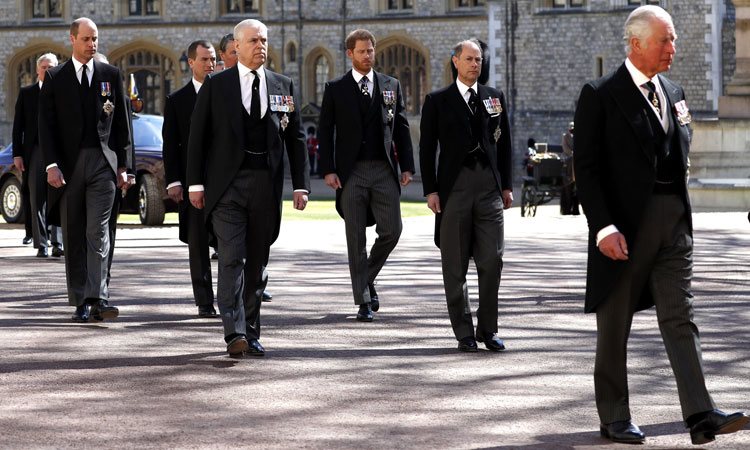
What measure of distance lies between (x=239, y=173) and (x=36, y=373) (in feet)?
4.84

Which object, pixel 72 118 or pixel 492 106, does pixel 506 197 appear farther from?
pixel 72 118

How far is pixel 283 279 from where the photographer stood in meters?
13.7

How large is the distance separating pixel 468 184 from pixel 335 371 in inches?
58.9

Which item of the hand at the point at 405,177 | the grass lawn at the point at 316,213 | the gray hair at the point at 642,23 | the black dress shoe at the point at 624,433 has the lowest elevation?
the grass lawn at the point at 316,213

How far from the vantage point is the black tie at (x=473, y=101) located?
9266 mm

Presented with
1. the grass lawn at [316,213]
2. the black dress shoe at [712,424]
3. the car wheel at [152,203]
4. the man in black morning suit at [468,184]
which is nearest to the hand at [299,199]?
the man in black morning suit at [468,184]

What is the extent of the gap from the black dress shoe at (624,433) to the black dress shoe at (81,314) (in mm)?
4803

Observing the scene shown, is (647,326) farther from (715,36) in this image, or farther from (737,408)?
(715,36)

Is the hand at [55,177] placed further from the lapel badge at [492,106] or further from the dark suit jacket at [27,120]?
the dark suit jacket at [27,120]

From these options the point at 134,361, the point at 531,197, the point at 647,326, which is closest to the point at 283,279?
the point at 647,326

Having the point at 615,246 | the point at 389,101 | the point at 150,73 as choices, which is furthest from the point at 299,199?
the point at 150,73

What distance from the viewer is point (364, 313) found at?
34.3ft

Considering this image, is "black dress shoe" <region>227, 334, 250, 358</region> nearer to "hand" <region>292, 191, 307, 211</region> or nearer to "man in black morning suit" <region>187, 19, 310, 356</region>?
"man in black morning suit" <region>187, 19, 310, 356</region>

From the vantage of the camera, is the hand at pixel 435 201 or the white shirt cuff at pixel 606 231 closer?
the white shirt cuff at pixel 606 231
